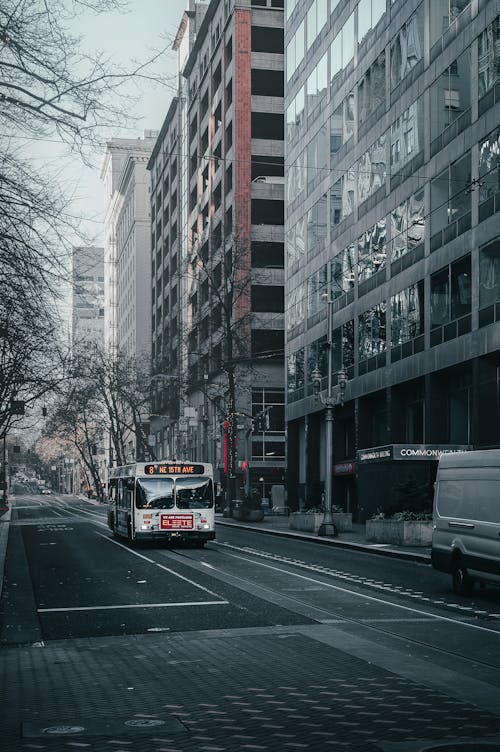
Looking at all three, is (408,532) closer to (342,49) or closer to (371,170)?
(371,170)

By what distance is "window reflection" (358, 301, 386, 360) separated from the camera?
173 ft

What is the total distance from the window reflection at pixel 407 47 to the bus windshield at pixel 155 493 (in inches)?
919

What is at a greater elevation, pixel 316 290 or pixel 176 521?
pixel 316 290

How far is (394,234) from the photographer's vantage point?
5131cm

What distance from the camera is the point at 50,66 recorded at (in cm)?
1184

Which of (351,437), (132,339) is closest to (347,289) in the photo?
(351,437)

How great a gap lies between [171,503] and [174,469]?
126 centimetres

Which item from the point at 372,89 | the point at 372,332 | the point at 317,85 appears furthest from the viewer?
the point at 317,85

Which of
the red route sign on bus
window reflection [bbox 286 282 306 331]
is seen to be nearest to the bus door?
the red route sign on bus

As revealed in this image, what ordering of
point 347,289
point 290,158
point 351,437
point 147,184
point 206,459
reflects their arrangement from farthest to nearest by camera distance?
point 147,184, point 206,459, point 290,158, point 351,437, point 347,289

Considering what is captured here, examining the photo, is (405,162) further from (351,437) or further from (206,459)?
(206,459)

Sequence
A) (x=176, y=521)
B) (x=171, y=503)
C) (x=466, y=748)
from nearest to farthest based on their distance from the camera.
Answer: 1. (x=466, y=748)
2. (x=176, y=521)
3. (x=171, y=503)

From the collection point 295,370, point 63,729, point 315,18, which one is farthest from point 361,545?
point 315,18

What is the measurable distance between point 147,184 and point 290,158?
285ft
